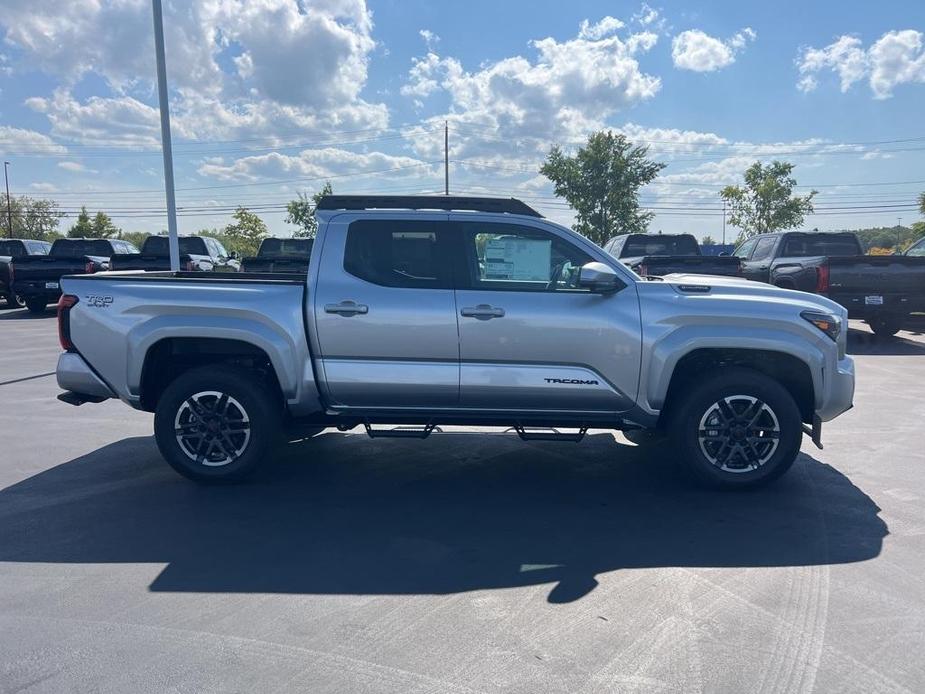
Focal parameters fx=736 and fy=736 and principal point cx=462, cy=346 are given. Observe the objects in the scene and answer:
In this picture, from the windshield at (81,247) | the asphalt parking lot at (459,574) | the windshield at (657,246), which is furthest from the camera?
the windshield at (81,247)

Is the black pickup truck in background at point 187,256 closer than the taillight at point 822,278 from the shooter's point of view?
No

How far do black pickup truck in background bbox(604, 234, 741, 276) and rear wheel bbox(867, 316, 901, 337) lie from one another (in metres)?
3.04

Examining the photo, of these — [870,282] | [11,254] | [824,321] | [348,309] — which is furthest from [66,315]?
[11,254]

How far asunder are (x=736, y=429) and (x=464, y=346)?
2048 mm

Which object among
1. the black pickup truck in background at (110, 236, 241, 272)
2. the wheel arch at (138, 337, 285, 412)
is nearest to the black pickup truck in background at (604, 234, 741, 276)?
the wheel arch at (138, 337, 285, 412)

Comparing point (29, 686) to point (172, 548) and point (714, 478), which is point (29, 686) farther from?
point (714, 478)

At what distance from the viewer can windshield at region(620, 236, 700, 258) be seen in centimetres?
1647

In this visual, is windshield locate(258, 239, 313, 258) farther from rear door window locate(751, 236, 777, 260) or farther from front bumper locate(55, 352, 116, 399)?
front bumper locate(55, 352, 116, 399)

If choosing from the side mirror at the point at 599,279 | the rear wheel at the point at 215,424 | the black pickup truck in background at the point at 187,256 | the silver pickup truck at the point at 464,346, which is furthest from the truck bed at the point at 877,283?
the black pickup truck in background at the point at 187,256

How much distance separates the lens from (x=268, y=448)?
17.9 feet

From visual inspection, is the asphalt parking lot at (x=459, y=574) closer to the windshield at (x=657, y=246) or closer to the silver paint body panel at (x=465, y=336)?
the silver paint body panel at (x=465, y=336)

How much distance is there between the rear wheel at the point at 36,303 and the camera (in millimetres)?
18875

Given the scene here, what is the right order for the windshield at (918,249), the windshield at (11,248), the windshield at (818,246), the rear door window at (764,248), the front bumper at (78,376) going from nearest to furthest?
the front bumper at (78,376) < the windshield at (918,249) < the windshield at (818,246) < the rear door window at (764,248) < the windshield at (11,248)

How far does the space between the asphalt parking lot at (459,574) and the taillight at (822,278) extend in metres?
6.68
